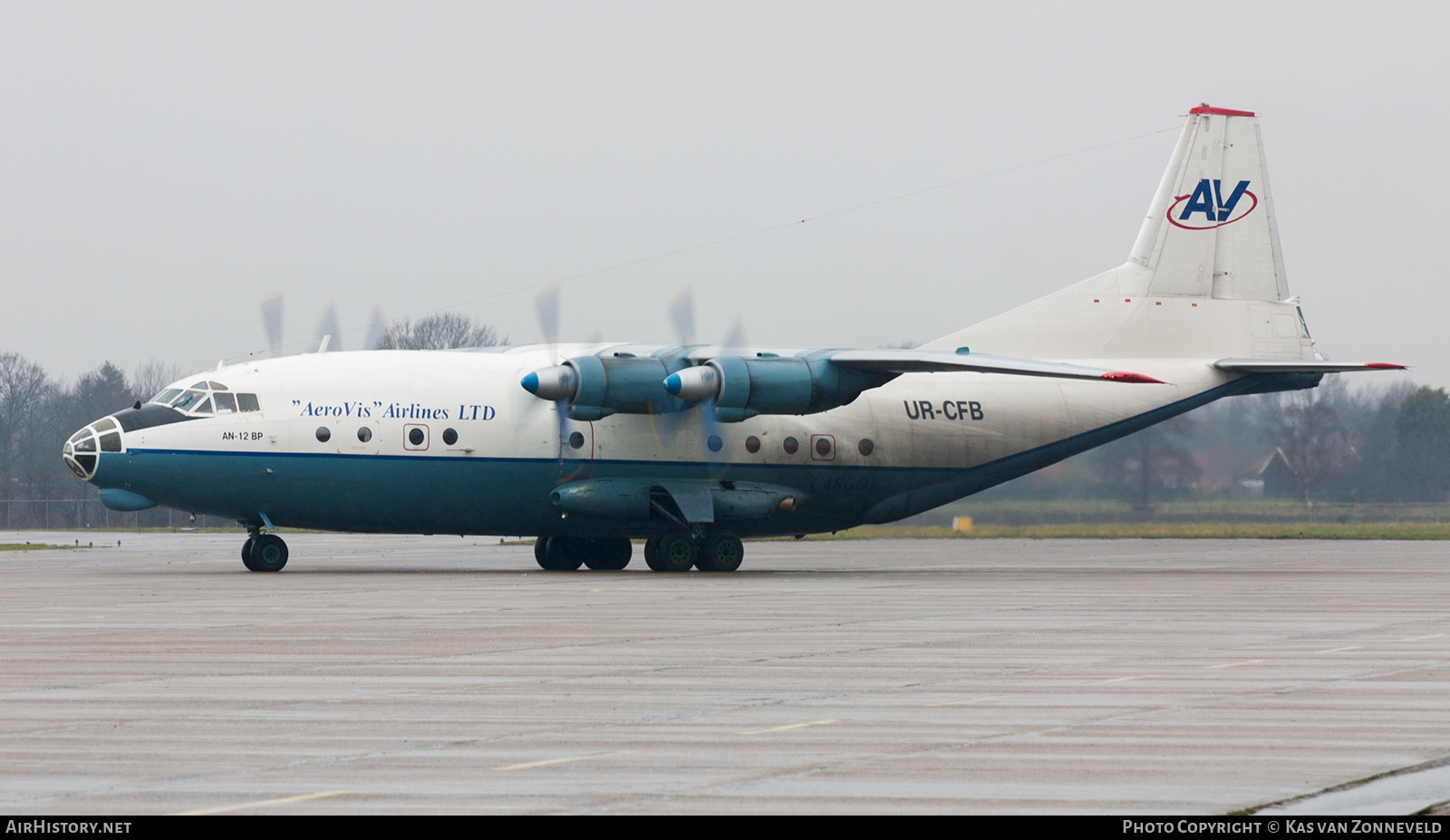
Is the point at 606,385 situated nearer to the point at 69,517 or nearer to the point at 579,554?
the point at 579,554

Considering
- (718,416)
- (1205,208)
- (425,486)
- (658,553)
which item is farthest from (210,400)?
(1205,208)

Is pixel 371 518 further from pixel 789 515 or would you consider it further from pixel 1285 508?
pixel 1285 508

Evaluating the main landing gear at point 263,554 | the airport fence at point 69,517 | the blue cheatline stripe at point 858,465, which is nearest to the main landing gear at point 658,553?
the blue cheatline stripe at point 858,465

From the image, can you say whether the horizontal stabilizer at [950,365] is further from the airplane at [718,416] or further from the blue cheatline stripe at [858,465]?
the blue cheatline stripe at [858,465]

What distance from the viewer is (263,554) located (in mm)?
31078

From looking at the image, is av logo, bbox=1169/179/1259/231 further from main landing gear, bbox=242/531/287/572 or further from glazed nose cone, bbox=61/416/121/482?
glazed nose cone, bbox=61/416/121/482

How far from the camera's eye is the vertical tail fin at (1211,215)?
36875mm

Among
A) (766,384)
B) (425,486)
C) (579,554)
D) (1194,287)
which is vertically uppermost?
(1194,287)

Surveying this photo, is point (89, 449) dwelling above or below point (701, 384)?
below

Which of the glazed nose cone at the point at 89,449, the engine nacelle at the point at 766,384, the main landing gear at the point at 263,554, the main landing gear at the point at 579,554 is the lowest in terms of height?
the main landing gear at the point at 579,554

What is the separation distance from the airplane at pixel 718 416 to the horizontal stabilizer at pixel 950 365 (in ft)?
0.26

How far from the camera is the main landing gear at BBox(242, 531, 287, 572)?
3105cm

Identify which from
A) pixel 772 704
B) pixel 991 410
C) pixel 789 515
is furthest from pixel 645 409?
pixel 772 704

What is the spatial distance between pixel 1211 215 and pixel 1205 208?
222 mm
